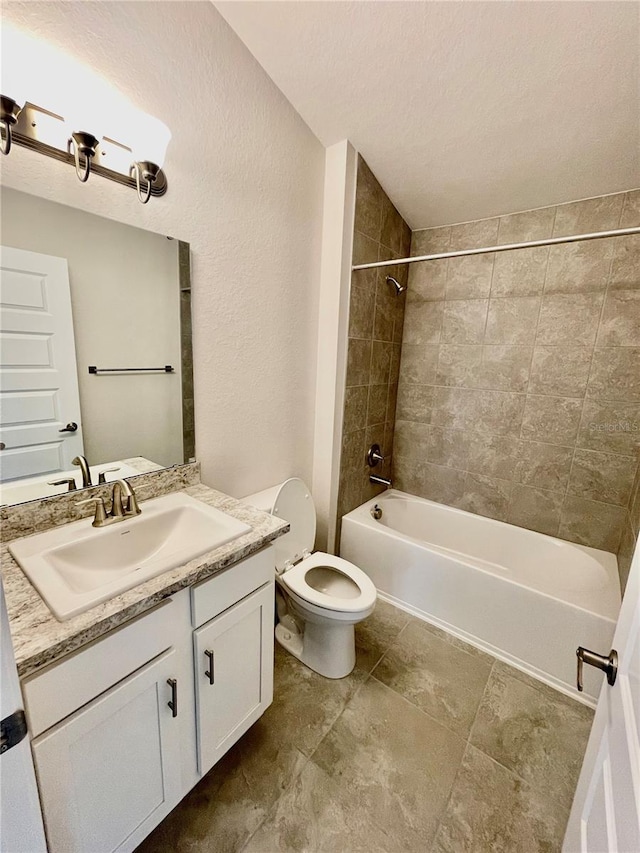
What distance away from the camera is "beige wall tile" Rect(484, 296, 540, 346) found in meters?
2.07

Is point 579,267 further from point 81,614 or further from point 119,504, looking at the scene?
point 81,614

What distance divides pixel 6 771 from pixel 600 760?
1014 millimetres

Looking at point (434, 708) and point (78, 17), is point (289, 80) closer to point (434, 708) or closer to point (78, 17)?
point (78, 17)

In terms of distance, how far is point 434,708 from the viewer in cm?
151

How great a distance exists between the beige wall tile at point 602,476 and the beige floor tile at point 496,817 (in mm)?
1385

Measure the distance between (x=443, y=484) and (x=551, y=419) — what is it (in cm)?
77

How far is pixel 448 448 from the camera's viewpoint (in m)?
2.44

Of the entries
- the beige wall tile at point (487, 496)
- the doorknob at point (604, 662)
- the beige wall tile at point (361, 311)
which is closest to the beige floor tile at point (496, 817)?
the doorknob at point (604, 662)

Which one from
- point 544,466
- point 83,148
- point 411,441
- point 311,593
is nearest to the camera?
point 83,148

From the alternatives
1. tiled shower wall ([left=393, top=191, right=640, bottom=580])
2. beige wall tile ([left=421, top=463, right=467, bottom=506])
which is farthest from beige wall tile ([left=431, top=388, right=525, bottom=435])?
beige wall tile ([left=421, top=463, right=467, bottom=506])

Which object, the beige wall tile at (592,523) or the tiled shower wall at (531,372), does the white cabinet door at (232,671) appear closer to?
the tiled shower wall at (531,372)

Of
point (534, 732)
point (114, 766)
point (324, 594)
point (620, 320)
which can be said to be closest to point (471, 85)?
point (620, 320)

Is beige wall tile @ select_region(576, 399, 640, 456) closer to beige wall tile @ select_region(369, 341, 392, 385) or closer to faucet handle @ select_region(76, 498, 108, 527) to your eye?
beige wall tile @ select_region(369, 341, 392, 385)

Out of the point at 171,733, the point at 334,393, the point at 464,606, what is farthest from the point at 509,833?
the point at 334,393
